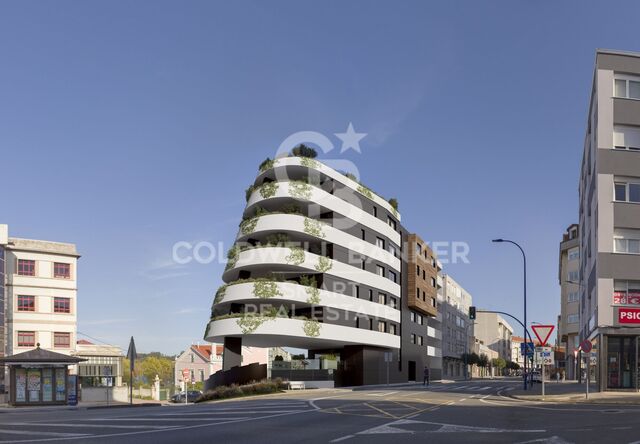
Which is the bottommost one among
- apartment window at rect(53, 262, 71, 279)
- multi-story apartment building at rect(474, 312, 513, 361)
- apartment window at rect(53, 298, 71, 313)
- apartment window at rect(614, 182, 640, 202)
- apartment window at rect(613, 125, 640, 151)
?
multi-story apartment building at rect(474, 312, 513, 361)

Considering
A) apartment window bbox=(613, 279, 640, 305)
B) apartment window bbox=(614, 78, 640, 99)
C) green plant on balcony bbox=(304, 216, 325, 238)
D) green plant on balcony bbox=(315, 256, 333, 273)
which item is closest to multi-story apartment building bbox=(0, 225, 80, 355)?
green plant on balcony bbox=(304, 216, 325, 238)

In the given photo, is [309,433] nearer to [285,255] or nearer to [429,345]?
[285,255]

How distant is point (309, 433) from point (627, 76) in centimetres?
3312

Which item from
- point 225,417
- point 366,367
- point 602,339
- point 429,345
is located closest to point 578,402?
point 602,339

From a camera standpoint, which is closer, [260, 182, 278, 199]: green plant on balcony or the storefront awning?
the storefront awning

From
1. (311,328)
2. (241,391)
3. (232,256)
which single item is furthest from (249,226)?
(241,391)

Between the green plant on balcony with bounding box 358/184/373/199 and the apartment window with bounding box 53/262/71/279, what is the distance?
3071cm

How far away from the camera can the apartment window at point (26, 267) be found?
64.2 m

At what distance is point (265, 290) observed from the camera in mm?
49156

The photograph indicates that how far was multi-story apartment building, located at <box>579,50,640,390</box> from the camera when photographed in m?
36.7

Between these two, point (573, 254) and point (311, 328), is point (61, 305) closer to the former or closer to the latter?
point (311, 328)

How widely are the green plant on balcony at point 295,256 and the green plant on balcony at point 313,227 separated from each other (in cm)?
199

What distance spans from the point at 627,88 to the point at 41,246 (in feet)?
177

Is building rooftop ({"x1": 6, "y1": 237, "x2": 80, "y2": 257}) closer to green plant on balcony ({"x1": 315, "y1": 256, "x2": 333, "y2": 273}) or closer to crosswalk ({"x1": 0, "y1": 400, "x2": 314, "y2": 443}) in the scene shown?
green plant on balcony ({"x1": 315, "y1": 256, "x2": 333, "y2": 273})
